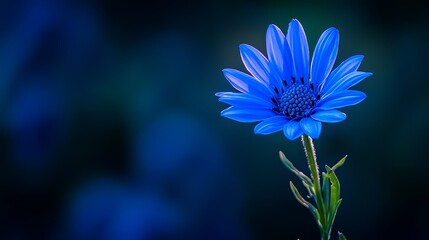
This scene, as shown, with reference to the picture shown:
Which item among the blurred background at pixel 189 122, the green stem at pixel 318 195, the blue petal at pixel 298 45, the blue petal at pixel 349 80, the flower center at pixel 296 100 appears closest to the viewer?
the green stem at pixel 318 195

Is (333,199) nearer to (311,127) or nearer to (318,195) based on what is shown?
(318,195)

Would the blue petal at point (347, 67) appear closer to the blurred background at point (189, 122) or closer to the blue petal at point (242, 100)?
the blue petal at point (242, 100)

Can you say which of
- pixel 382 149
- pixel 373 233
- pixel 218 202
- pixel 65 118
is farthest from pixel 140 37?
pixel 373 233

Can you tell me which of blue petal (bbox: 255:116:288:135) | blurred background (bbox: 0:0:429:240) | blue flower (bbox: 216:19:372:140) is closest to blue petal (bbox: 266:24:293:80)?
blue flower (bbox: 216:19:372:140)

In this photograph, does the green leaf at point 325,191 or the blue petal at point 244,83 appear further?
the blue petal at point 244,83

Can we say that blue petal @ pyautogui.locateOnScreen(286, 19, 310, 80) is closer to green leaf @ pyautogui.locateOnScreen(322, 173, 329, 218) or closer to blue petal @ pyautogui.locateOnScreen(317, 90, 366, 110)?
blue petal @ pyautogui.locateOnScreen(317, 90, 366, 110)

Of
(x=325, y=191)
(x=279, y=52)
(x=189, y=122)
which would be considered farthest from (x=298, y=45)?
(x=189, y=122)

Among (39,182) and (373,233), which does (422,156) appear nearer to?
(373,233)

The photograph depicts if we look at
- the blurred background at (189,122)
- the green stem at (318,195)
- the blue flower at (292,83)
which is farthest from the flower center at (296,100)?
the blurred background at (189,122)
